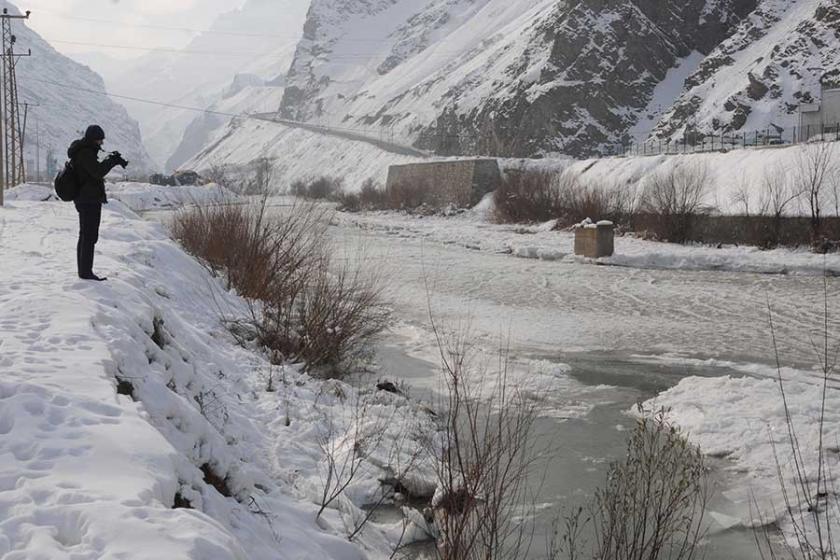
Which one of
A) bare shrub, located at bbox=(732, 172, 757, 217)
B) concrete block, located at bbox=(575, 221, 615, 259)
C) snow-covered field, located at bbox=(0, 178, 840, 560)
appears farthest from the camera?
bare shrub, located at bbox=(732, 172, 757, 217)

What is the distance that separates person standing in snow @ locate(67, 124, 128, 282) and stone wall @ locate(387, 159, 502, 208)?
1665 inches

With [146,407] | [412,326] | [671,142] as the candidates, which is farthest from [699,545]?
[671,142]

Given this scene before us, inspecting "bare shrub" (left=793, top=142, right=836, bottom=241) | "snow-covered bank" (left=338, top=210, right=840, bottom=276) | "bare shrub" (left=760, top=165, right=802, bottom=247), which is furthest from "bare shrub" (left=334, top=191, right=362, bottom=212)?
"bare shrub" (left=793, top=142, right=836, bottom=241)

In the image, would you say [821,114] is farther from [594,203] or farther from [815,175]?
[815,175]

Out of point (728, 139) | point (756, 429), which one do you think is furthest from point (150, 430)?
point (728, 139)

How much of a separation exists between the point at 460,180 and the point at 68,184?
44725 mm

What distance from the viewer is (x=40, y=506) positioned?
329 cm

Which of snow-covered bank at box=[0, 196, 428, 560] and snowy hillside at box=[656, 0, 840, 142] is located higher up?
snowy hillside at box=[656, 0, 840, 142]

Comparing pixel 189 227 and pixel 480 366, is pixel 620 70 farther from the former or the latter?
pixel 480 366

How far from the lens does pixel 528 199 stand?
1644 inches

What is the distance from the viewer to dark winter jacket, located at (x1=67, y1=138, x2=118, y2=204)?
24.5 feet

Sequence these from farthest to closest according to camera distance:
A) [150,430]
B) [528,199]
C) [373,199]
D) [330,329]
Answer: [373,199]
[528,199]
[330,329]
[150,430]

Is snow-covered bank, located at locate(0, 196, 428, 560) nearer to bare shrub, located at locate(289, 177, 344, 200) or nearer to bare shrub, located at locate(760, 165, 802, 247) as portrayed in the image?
bare shrub, located at locate(760, 165, 802, 247)

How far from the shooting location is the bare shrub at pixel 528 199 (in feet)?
132
